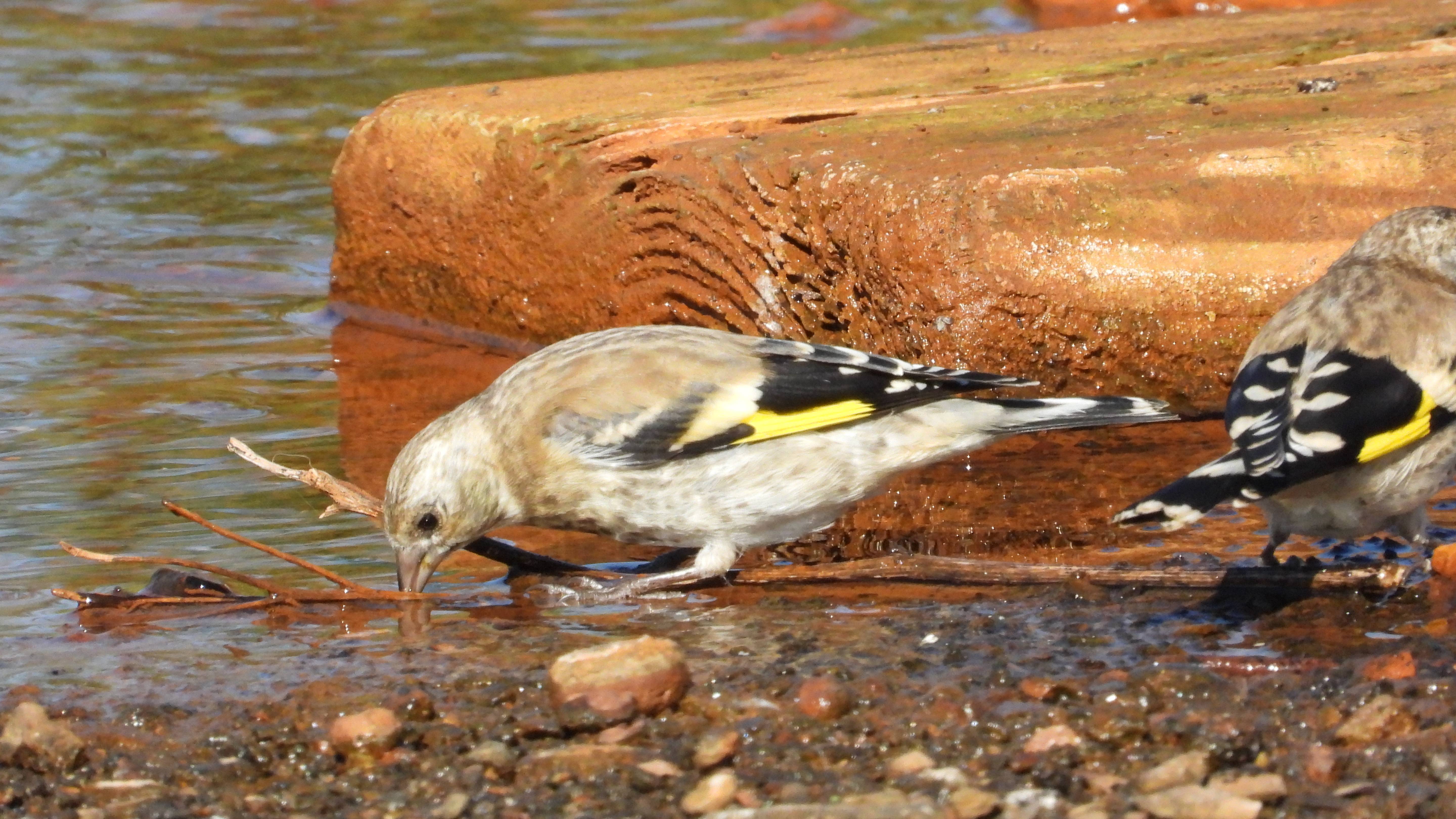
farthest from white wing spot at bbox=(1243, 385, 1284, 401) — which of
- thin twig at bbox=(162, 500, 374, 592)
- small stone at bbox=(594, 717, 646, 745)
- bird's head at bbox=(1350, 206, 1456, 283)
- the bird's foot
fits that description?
thin twig at bbox=(162, 500, 374, 592)

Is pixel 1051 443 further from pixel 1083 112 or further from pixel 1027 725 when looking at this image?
pixel 1027 725

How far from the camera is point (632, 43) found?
12570mm

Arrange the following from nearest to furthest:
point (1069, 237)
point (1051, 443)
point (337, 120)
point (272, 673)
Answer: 1. point (272, 673)
2. point (1069, 237)
3. point (1051, 443)
4. point (337, 120)

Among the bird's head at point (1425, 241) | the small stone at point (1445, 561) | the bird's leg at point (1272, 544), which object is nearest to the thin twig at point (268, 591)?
the bird's leg at point (1272, 544)

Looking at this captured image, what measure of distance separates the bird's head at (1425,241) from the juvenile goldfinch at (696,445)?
0.75m

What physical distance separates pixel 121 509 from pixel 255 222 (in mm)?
4460

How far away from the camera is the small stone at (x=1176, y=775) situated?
3.27 m

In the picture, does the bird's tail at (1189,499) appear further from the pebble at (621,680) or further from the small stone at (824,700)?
the pebble at (621,680)

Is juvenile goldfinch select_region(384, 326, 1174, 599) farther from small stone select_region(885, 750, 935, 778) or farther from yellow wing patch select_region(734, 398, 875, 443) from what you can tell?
small stone select_region(885, 750, 935, 778)

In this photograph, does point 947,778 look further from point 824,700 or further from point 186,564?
point 186,564

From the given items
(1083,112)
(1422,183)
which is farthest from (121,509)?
(1422,183)

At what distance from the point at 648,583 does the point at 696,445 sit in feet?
1.24

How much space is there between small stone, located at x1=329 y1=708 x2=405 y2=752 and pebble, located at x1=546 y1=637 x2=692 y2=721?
32 centimetres

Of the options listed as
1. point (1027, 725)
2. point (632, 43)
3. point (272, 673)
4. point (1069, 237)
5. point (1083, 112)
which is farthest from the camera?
point (632, 43)
